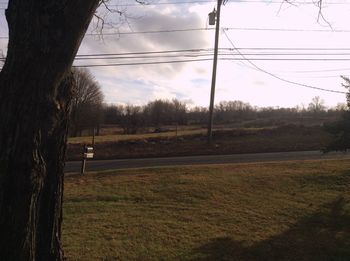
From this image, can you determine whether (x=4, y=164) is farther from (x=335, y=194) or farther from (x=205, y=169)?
(x=205, y=169)

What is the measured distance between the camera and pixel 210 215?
973cm

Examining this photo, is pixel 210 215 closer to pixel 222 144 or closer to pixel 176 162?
pixel 176 162

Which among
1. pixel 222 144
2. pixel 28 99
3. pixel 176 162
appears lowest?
pixel 176 162

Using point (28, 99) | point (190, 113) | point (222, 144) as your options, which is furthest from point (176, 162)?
point (190, 113)

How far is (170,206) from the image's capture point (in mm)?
10445

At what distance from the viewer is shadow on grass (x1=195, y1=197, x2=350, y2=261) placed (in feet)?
24.0

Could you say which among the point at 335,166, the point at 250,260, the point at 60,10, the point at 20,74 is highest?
the point at 60,10

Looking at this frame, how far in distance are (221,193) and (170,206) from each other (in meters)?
2.00

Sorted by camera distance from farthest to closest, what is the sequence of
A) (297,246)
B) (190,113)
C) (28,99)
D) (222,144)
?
1. (190,113)
2. (222,144)
3. (297,246)
4. (28,99)

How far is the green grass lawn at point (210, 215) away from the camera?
7426mm

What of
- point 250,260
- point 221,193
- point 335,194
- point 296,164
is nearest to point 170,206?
point 221,193

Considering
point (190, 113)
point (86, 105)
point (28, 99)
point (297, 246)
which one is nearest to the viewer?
point (28, 99)

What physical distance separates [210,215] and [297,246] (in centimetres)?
229

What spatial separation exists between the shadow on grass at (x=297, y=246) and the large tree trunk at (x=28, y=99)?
4.15 meters
